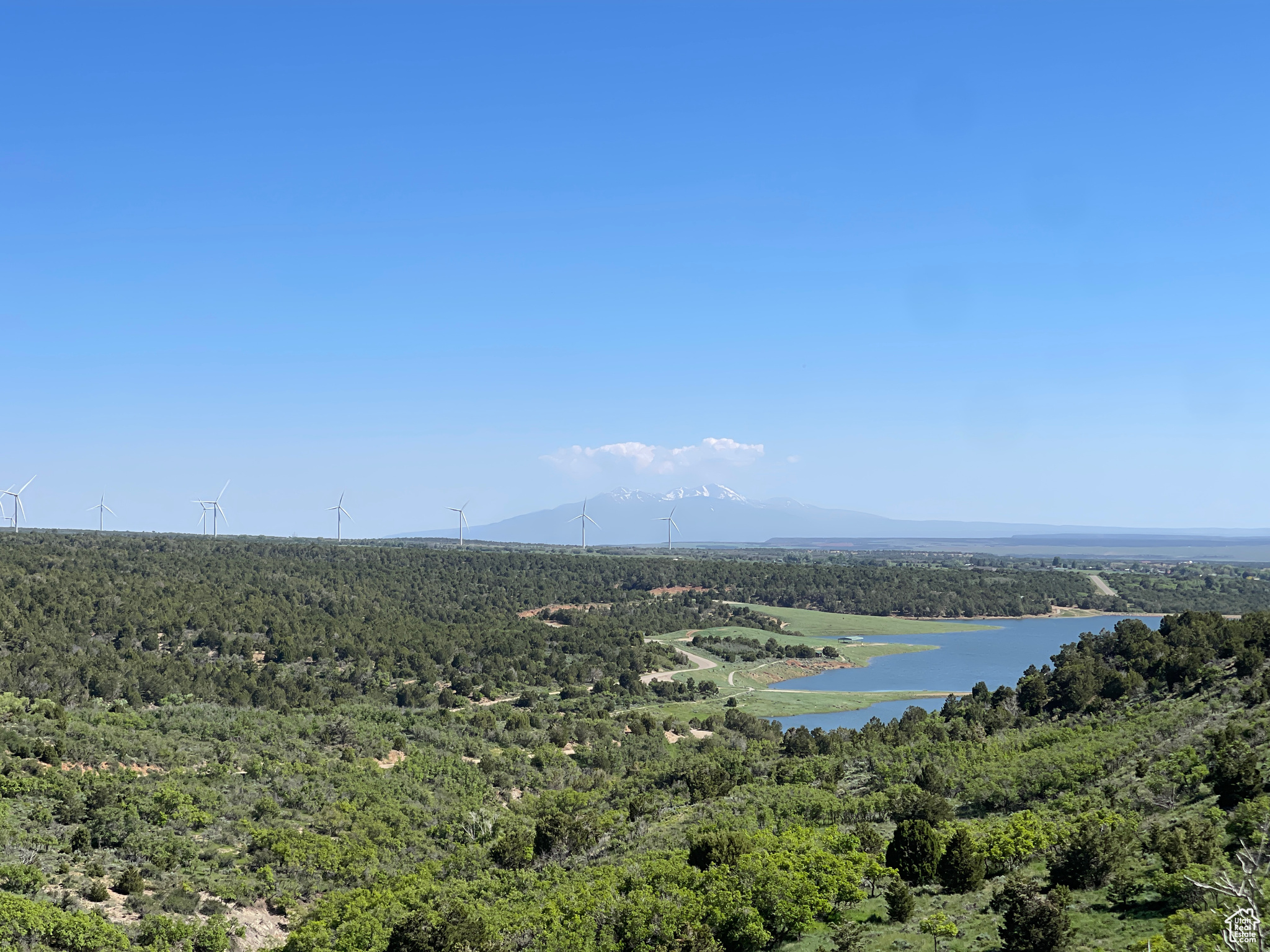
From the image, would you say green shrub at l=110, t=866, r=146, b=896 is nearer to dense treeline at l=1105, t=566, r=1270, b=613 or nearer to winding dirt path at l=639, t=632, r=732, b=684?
winding dirt path at l=639, t=632, r=732, b=684

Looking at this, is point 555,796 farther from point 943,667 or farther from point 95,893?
point 943,667

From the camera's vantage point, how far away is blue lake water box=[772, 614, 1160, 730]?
8581cm

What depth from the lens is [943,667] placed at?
11225 cm

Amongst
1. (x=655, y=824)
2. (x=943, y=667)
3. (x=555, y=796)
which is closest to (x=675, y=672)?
(x=943, y=667)

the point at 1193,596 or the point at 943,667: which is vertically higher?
the point at 1193,596

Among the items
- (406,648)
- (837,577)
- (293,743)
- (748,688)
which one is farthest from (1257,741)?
(837,577)

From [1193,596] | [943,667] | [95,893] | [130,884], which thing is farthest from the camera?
[1193,596]

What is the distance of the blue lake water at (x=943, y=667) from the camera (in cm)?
8581

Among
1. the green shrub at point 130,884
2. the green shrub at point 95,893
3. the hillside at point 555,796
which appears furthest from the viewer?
the green shrub at point 130,884

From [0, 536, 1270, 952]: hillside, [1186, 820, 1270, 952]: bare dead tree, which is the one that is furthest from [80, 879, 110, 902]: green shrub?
[1186, 820, 1270, 952]: bare dead tree

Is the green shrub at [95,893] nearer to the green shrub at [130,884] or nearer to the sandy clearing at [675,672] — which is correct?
the green shrub at [130,884]

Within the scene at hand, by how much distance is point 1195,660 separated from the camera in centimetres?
5631

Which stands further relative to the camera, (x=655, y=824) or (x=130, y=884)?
(x=655, y=824)

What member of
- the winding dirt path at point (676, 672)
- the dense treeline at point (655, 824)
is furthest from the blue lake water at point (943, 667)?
the dense treeline at point (655, 824)
